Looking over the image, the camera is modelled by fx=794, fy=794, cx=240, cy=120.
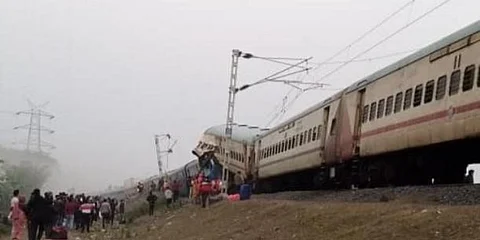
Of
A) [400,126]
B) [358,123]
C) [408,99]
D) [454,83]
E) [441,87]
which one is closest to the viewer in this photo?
[454,83]

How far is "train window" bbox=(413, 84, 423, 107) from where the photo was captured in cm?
1747

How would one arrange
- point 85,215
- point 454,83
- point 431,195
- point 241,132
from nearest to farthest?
point 431,195 < point 454,83 < point 85,215 < point 241,132

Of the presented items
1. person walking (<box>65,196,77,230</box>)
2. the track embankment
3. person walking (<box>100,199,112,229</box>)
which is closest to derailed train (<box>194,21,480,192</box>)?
the track embankment

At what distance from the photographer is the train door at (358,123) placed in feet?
72.3

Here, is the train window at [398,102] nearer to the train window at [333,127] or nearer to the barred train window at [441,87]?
the barred train window at [441,87]

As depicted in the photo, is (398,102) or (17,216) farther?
(398,102)

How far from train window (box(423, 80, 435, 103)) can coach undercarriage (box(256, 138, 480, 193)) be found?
40.0 inches

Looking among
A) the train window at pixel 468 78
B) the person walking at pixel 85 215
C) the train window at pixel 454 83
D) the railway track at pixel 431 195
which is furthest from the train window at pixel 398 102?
the person walking at pixel 85 215

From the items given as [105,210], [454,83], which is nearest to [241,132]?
[105,210]

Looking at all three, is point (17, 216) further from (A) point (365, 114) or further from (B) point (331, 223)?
(A) point (365, 114)

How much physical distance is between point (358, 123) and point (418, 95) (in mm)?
4578

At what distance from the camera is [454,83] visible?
15531 millimetres

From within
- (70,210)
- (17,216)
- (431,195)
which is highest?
(431,195)

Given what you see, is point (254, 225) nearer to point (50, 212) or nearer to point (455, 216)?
point (50, 212)
